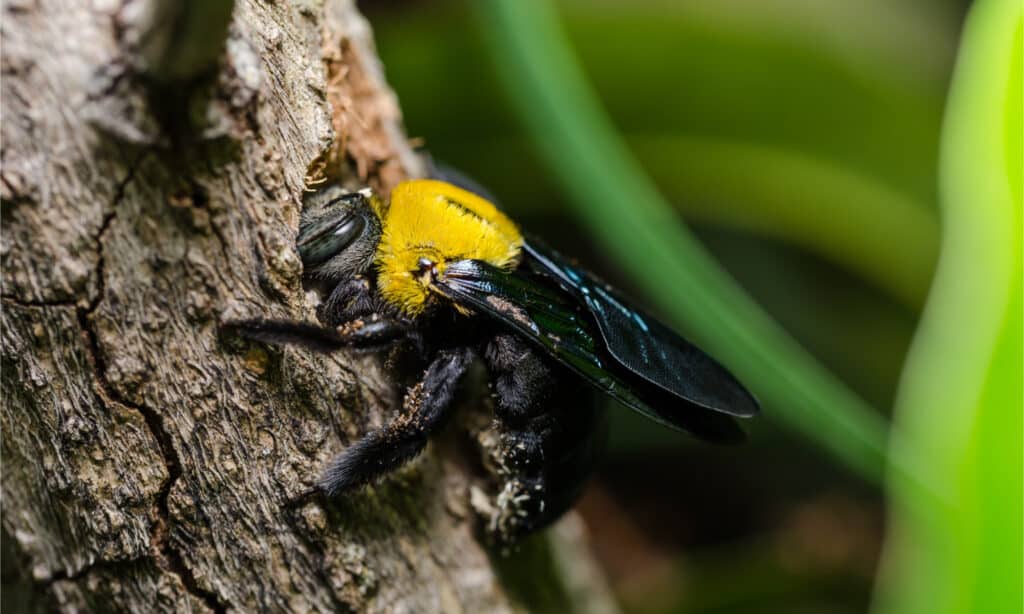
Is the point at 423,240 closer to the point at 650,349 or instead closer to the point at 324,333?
the point at 324,333

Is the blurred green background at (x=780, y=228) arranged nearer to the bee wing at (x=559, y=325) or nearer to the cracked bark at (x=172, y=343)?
the bee wing at (x=559, y=325)

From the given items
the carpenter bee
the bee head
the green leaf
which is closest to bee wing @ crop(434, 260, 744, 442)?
the carpenter bee

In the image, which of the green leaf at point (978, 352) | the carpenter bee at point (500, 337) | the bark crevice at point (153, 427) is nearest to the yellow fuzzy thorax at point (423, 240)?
the carpenter bee at point (500, 337)

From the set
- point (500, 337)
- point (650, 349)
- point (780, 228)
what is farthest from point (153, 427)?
point (780, 228)

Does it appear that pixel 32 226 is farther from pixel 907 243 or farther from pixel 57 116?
pixel 907 243

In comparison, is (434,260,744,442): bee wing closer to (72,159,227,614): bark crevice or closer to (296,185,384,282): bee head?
(296,185,384,282): bee head

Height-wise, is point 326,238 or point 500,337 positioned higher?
point 326,238

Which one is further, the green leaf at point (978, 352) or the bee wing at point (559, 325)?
the bee wing at point (559, 325)

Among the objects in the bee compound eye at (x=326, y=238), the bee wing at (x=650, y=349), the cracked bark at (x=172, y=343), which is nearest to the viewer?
the cracked bark at (x=172, y=343)
